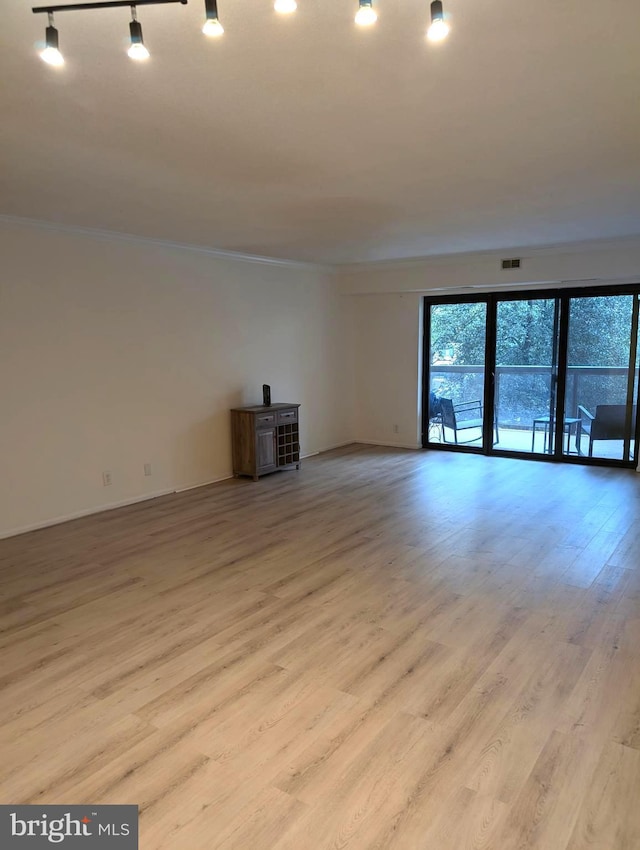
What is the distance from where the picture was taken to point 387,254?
21.6 ft

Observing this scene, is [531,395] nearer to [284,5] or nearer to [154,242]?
[154,242]

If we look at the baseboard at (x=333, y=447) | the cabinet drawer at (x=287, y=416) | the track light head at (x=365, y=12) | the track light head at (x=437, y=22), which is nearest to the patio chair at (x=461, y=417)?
the baseboard at (x=333, y=447)

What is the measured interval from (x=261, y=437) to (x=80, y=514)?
2.06 meters

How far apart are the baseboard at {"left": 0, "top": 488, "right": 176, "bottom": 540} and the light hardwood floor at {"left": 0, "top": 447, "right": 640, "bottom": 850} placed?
5.4 inches

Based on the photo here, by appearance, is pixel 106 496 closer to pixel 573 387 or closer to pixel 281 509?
pixel 281 509

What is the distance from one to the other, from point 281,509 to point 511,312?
4.01m

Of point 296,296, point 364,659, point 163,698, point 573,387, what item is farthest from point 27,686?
point 573,387

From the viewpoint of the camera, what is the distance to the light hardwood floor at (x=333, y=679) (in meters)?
1.82

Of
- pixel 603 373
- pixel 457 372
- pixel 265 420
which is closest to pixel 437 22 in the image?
pixel 265 420

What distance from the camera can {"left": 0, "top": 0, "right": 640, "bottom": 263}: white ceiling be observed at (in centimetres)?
182

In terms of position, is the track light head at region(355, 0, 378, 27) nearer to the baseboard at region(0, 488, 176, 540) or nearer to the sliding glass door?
the baseboard at region(0, 488, 176, 540)

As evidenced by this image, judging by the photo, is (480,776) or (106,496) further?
(106,496)

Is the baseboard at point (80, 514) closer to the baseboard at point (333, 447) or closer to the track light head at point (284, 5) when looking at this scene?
the baseboard at point (333, 447)

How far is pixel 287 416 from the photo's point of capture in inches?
258
